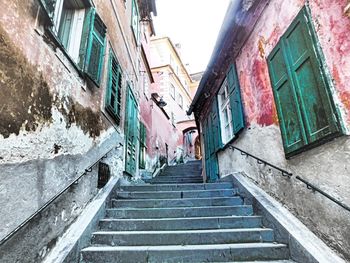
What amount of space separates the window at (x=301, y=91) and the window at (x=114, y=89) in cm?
305

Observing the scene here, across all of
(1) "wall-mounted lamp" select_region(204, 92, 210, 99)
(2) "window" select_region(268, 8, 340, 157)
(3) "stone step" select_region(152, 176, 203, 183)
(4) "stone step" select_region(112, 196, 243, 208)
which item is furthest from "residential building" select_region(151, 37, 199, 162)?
(2) "window" select_region(268, 8, 340, 157)

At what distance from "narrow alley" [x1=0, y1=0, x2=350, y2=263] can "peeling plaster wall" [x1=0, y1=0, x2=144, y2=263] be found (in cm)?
2

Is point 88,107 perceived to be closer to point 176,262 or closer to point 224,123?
point 176,262

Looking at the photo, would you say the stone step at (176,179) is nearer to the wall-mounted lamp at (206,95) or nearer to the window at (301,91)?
the wall-mounted lamp at (206,95)

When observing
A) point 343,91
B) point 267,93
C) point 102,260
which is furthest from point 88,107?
point 343,91

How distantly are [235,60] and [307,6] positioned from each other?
246cm

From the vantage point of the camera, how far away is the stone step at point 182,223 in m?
3.29

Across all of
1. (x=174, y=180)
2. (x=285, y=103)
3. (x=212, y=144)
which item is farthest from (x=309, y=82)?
(x=174, y=180)

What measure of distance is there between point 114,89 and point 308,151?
159 inches

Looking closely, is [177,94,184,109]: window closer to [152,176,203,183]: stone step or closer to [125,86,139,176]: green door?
[152,176,203,183]: stone step

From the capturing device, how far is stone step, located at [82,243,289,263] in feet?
8.67

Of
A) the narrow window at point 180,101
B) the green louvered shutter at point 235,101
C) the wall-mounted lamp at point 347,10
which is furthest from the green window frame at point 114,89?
the narrow window at point 180,101

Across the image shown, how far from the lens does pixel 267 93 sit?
3.69 m

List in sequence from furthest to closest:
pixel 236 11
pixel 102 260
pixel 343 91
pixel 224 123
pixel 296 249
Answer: pixel 224 123
pixel 236 11
pixel 102 260
pixel 296 249
pixel 343 91
